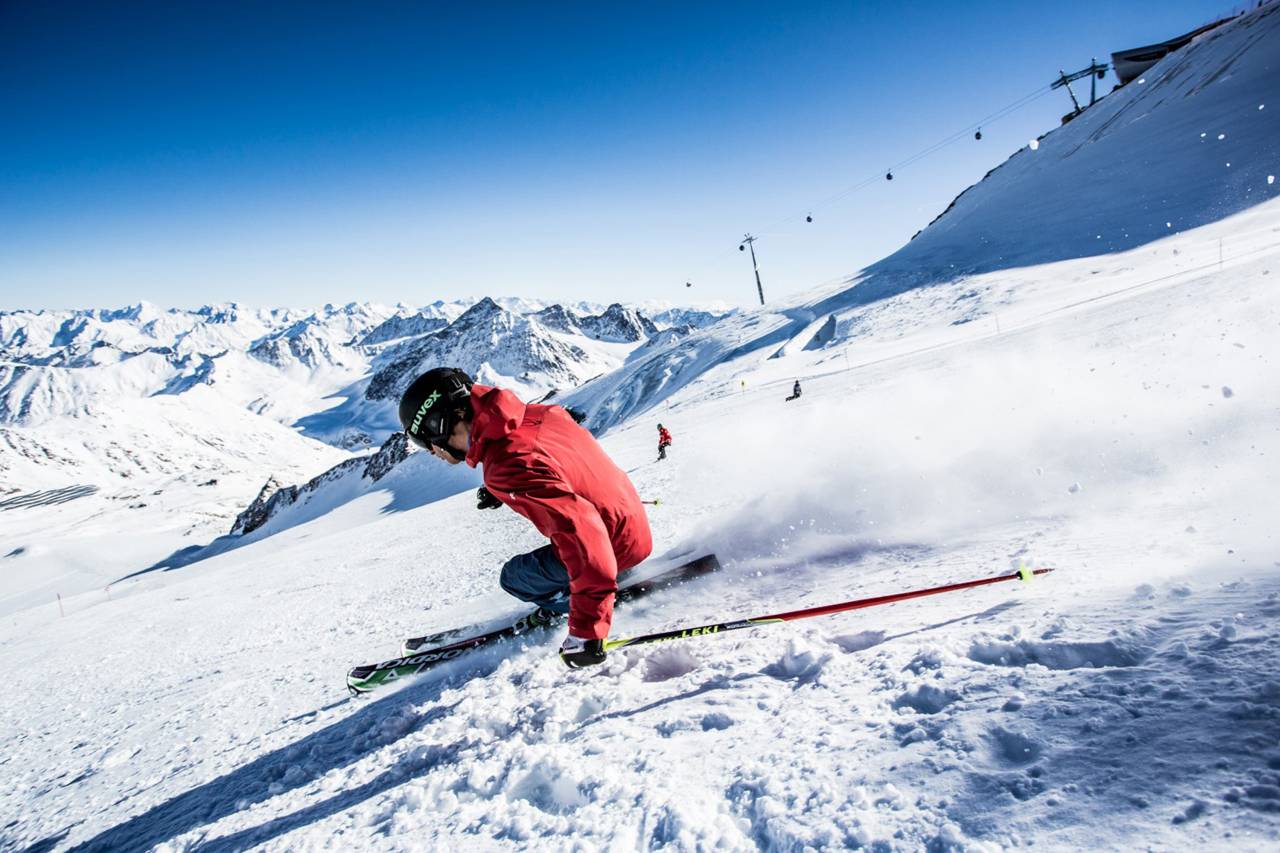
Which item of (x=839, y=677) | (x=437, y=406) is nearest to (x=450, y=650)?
(x=437, y=406)

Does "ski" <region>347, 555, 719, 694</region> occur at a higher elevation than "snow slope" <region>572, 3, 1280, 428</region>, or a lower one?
lower

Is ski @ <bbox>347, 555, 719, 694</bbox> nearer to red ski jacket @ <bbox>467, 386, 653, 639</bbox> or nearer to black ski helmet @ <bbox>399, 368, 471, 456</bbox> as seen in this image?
red ski jacket @ <bbox>467, 386, 653, 639</bbox>

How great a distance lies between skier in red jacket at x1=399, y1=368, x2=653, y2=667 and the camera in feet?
11.8

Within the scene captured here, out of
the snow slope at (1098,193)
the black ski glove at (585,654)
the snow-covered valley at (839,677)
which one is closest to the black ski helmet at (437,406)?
the black ski glove at (585,654)

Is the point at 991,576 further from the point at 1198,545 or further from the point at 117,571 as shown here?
the point at 117,571

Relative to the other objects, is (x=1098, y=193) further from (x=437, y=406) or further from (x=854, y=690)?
(x=437, y=406)

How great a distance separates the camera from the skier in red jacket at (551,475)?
3609 millimetres

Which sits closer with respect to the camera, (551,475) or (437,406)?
(551,475)

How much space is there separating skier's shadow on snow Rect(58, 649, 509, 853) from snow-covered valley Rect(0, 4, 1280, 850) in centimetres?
2

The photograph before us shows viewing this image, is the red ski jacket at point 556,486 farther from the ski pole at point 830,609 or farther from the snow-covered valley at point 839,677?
the snow-covered valley at point 839,677

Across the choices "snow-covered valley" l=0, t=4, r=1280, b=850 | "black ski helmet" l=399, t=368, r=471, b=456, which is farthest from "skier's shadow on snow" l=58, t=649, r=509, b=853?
"black ski helmet" l=399, t=368, r=471, b=456

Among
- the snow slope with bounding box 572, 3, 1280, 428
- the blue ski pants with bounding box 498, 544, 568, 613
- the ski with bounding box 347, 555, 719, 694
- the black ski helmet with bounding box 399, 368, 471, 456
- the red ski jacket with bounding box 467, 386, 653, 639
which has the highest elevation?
the snow slope with bounding box 572, 3, 1280, 428

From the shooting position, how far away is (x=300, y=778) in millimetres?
3846

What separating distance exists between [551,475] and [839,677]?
1976 millimetres
